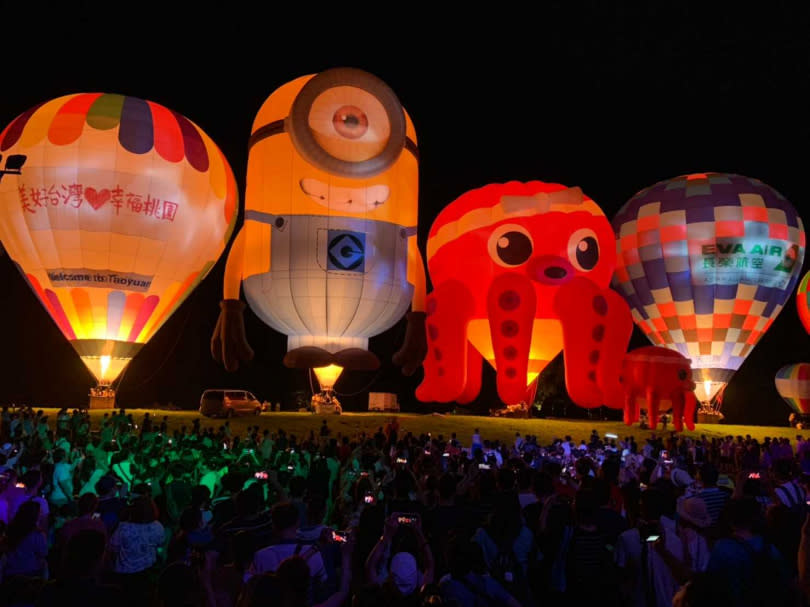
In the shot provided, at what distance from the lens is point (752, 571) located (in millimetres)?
3049

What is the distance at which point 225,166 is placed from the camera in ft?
62.0

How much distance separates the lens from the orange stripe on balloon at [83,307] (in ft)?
56.3

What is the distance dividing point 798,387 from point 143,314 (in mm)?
21731

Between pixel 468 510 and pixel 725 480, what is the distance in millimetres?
2948

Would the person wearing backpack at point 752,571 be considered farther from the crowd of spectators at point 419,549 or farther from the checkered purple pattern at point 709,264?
the checkered purple pattern at point 709,264

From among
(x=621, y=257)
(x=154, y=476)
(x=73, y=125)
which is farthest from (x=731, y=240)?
(x=154, y=476)

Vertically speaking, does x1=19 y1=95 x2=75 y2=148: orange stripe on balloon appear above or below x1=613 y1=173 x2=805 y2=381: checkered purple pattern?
above

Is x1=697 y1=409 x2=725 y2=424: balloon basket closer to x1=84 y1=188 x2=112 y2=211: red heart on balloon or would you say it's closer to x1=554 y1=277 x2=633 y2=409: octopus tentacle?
x1=554 y1=277 x2=633 y2=409: octopus tentacle

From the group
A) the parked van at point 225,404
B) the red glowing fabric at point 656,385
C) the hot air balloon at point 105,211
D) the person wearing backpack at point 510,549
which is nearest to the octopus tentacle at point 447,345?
the red glowing fabric at point 656,385

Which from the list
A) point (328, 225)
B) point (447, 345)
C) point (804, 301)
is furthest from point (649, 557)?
point (804, 301)

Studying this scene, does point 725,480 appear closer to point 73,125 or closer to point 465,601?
point 465,601

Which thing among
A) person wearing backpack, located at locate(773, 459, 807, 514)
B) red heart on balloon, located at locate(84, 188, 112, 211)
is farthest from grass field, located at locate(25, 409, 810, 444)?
person wearing backpack, located at locate(773, 459, 807, 514)

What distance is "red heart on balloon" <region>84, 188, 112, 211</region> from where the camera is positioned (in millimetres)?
16750

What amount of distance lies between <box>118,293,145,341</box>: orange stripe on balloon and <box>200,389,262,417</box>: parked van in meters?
2.81
